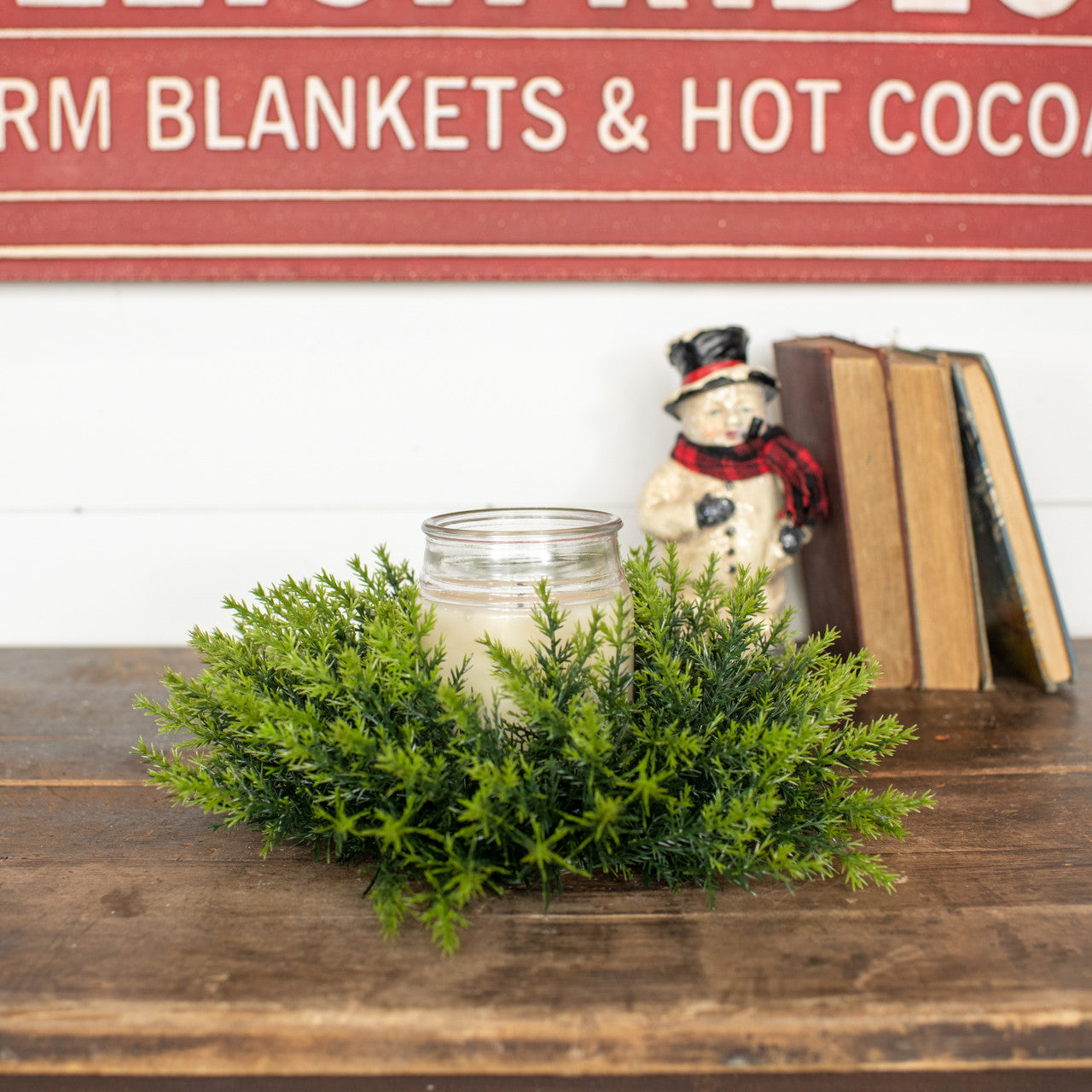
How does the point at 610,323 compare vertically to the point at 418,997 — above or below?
above

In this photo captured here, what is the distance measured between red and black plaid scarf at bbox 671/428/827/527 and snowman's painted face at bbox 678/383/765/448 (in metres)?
0.01

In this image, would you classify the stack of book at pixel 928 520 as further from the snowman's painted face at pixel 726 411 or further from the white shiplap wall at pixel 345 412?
the white shiplap wall at pixel 345 412

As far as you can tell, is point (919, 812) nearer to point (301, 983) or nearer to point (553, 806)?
point (553, 806)

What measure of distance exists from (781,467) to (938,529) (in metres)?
0.16

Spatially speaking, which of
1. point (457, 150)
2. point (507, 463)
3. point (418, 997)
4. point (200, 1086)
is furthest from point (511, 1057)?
point (457, 150)

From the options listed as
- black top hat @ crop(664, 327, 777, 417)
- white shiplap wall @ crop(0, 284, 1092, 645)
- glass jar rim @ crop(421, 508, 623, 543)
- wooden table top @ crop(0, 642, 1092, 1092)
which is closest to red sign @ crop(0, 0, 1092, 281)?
white shiplap wall @ crop(0, 284, 1092, 645)

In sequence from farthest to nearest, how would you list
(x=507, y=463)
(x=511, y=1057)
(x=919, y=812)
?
(x=507, y=463)
(x=919, y=812)
(x=511, y=1057)

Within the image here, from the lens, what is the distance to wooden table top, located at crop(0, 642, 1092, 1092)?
0.40 meters

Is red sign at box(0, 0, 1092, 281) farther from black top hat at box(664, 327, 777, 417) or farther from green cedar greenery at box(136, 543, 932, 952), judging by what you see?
green cedar greenery at box(136, 543, 932, 952)

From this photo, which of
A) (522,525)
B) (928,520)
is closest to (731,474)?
(928,520)

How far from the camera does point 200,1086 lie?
0.46 m

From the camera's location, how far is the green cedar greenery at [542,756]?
18.6 inches

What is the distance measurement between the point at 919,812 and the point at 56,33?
1.20 m

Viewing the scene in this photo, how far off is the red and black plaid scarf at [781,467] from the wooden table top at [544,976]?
1.30 feet
